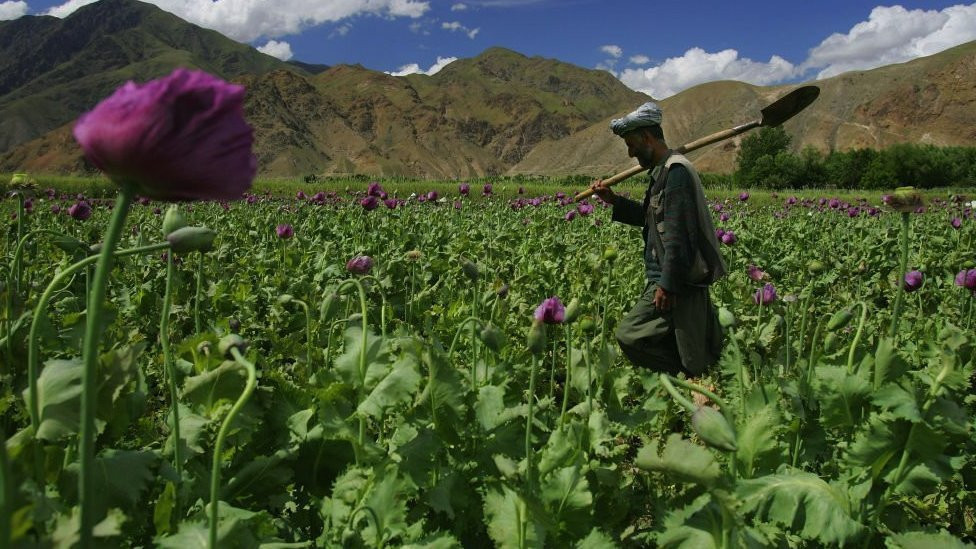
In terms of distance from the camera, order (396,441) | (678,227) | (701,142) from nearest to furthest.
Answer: (396,441) → (678,227) → (701,142)

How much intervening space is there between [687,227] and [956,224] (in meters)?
5.06

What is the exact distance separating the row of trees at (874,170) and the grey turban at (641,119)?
70.9 meters

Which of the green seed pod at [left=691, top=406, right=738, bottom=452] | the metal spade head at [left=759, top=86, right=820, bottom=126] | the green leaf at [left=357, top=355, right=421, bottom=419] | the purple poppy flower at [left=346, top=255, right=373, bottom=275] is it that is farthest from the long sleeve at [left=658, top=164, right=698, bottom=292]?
the green seed pod at [left=691, top=406, right=738, bottom=452]

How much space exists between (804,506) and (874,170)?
279ft

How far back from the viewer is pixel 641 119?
3.70 m

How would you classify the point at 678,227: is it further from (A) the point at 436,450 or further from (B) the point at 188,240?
(B) the point at 188,240

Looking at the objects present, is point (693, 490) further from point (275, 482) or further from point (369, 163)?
point (369, 163)

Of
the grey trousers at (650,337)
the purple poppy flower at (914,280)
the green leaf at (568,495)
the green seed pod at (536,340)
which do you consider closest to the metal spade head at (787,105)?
the purple poppy flower at (914,280)

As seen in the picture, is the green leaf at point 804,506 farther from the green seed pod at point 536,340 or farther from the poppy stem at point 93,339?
the poppy stem at point 93,339

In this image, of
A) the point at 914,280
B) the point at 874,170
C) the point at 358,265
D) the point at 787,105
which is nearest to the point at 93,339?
the point at 358,265

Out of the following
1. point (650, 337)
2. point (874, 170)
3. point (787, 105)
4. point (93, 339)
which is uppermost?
point (874, 170)

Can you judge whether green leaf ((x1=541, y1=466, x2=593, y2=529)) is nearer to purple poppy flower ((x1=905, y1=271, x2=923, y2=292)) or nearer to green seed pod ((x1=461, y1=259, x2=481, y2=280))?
green seed pod ((x1=461, y1=259, x2=481, y2=280))

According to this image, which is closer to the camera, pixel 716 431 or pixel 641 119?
pixel 716 431

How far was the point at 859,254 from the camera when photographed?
8.12 m
